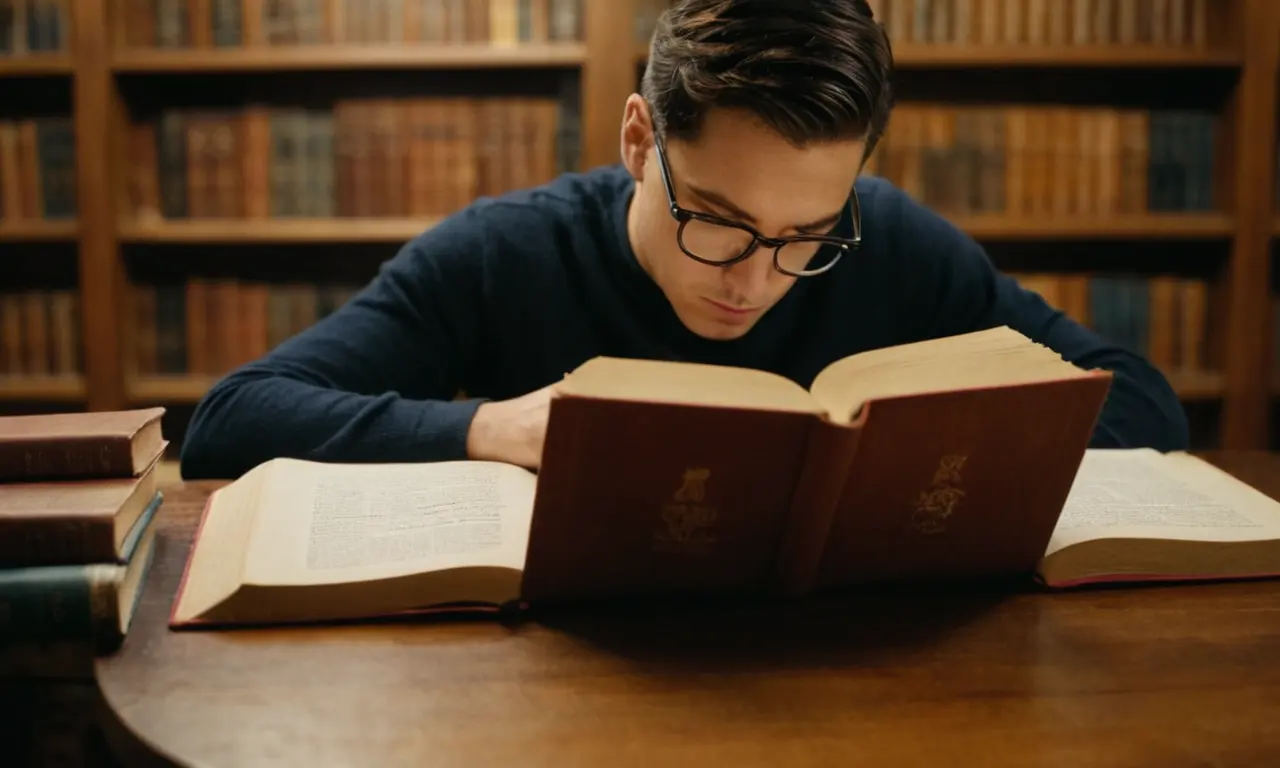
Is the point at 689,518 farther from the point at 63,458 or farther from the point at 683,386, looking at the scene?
the point at 63,458

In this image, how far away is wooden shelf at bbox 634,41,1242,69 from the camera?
2.22 metres

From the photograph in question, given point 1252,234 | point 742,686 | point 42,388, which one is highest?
point 1252,234

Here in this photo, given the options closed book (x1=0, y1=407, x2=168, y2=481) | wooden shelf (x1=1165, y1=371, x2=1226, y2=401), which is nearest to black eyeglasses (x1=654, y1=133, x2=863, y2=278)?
closed book (x1=0, y1=407, x2=168, y2=481)

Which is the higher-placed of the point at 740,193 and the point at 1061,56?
the point at 1061,56

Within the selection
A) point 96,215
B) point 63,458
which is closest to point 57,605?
point 63,458

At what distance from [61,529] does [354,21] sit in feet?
5.55

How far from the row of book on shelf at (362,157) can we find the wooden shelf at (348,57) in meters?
0.08

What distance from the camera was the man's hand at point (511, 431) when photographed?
983 mm

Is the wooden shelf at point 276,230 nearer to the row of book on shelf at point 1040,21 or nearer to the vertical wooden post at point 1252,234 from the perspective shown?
the row of book on shelf at point 1040,21

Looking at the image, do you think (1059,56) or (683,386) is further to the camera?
(1059,56)

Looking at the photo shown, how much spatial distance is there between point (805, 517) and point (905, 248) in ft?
2.50

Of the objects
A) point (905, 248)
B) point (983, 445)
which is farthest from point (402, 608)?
point (905, 248)

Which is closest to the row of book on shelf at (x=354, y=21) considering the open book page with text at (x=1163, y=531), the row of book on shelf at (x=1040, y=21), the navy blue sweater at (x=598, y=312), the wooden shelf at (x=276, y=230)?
the row of book on shelf at (x=1040, y=21)

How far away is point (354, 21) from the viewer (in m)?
2.20
